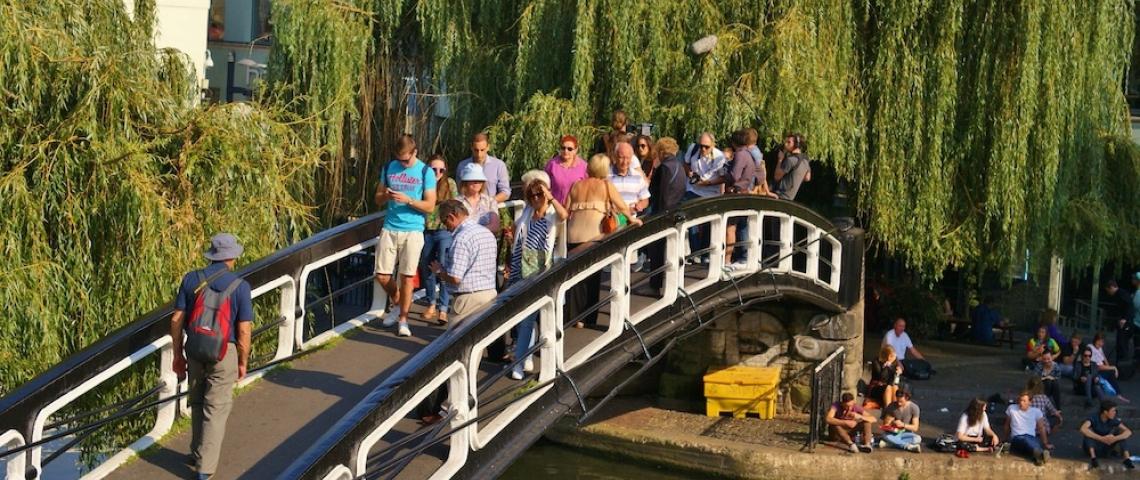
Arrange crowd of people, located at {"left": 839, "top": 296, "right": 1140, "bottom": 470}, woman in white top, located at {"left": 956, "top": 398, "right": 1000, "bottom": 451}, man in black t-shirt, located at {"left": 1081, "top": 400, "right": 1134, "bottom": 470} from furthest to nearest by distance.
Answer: woman in white top, located at {"left": 956, "top": 398, "right": 1000, "bottom": 451}
crowd of people, located at {"left": 839, "top": 296, "right": 1140, "bottom": 470}
man in black t-shirt, located at {"left": 1081, "top": 400, "right": 1134, "bottom": 470}

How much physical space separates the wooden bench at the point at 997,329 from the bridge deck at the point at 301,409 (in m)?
14.9

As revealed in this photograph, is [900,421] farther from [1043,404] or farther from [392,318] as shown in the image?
[392,318]

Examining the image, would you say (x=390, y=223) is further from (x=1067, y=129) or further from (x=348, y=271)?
(x=1067, y=129)

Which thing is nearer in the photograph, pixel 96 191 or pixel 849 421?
pixel 96 191

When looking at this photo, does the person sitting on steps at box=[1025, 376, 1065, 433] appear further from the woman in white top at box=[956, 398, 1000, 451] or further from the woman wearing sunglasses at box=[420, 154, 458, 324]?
the woman wearing sunglasses at box=[420, 154, 458, 324]

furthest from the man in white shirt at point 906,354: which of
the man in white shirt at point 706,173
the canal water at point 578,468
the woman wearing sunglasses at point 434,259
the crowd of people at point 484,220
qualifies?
the woman wearing sunglasses at point 434,259

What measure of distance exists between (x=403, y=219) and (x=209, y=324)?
327 centimetres

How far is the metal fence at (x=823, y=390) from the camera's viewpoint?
19.1 metres

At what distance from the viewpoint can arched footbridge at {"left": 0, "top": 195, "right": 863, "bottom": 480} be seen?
26.1 feet

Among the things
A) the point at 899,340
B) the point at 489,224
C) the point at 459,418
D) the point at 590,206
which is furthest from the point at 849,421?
the point at 459,418

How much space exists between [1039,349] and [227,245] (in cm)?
1556

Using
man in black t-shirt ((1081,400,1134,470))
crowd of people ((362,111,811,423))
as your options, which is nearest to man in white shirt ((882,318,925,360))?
man in black t-shirt ((1081,400,1134,470))

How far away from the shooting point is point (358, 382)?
33.1 feet

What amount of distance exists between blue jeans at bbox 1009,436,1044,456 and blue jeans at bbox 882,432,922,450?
3.44 ft
